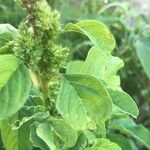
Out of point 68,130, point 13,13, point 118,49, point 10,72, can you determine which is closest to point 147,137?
point 68,130

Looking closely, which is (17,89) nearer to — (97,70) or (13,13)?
(97,70)

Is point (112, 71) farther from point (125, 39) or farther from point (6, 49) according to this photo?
point (125, 39)

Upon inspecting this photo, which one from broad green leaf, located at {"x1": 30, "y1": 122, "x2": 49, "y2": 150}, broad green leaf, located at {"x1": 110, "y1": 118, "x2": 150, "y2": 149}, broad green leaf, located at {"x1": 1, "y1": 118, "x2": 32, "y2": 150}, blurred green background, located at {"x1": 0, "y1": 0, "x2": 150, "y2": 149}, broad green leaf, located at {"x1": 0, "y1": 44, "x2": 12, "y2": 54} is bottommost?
blurred green background, located at {"x1": 0, "y1": 0, "x2": 150, "y2": 149}

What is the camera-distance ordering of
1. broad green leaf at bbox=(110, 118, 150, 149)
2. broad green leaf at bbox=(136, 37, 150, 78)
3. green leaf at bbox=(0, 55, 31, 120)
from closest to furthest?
green leaf at bbox=(0, 55, 31, 120) < broad green leaf at bbox=(110, 118, 150, 149) < broad green leaf at bbox=(136, 37, 150, 78)

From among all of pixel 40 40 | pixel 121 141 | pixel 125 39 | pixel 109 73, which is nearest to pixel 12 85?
pixel 40 40

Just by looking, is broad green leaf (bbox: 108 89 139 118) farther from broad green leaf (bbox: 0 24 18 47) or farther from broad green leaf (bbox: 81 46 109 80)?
A: broad green leaf (bbox: 0 24 18 47)

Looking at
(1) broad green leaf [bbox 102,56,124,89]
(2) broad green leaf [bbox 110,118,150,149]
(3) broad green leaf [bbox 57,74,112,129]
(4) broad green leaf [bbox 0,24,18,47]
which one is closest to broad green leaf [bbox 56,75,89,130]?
(3) broad green leaf [bbox 57,74,112,129]
